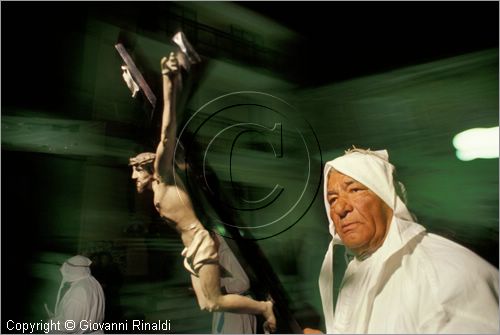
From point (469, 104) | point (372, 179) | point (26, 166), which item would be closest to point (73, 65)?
point (26, 166)

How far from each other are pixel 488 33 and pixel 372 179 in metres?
1.13

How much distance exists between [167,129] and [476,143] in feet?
5.66

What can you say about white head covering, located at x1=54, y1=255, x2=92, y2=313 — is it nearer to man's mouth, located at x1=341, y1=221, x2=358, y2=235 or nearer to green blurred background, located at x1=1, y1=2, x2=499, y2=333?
green blurred background, located at x1=1, y1=2, x2=499, y2=333

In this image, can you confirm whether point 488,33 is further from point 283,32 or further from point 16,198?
point 16,198

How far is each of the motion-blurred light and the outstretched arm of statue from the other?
1.58m

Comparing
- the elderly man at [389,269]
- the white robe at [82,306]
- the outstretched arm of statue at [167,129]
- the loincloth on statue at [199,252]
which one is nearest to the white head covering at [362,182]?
the elderly man at [389,269]

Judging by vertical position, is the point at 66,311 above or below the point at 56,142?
below

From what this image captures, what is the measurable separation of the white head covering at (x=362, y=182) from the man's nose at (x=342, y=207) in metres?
0.07

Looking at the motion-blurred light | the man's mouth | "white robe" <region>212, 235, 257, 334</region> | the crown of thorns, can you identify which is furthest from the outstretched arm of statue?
the motion-blurred light

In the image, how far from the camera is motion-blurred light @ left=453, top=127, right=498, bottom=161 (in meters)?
2.36

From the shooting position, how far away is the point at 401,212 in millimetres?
2248

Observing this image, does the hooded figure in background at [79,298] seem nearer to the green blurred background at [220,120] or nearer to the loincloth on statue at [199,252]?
the green blurred background at [220,120]

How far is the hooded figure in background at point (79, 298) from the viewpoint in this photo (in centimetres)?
239

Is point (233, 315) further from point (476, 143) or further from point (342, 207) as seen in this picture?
point (476, 143)
